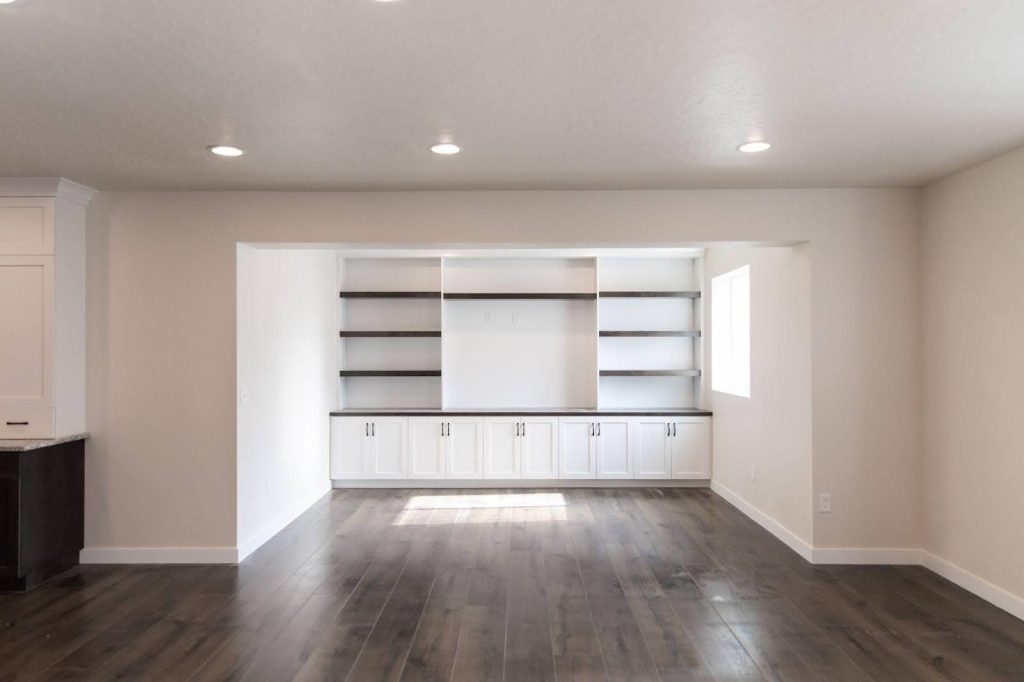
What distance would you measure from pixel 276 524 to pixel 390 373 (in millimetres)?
2210

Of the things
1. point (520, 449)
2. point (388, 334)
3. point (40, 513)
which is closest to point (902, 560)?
point (520, 449)

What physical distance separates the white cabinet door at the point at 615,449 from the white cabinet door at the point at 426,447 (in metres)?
1.53

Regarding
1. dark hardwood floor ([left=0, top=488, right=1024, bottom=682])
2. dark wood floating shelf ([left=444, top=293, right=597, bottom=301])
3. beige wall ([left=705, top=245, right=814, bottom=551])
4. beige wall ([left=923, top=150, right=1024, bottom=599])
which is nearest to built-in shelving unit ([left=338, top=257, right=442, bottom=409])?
dark wood floating shelf ([left=444, top=293, right=597, bottom=301])

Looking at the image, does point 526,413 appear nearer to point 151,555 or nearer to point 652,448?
point 652,448

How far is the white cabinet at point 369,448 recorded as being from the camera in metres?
6.77

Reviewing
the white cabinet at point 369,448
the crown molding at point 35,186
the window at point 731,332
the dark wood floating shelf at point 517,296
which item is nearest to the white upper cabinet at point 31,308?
the crown molding at point 35,186

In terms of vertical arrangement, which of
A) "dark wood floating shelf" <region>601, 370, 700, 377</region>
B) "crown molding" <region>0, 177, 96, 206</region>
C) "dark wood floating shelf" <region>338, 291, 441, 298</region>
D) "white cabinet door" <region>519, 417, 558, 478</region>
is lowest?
"white cabinet door" <region>519, 417, 558, 478</region>

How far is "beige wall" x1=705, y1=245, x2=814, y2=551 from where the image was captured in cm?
454

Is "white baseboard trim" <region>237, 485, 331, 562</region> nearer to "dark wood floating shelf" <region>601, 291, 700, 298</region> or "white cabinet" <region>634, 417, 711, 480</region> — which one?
"white cabinet" <region>634, 417, 711, 480</region>

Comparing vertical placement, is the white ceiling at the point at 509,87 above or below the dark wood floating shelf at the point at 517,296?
above

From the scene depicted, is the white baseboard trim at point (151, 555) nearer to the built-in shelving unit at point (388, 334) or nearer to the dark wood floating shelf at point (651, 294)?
the built-in shelving unit at point (388, 334)

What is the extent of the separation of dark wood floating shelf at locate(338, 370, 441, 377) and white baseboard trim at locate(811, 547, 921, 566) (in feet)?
13.1

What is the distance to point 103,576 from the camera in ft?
13.7

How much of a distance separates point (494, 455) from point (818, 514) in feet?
10.4
